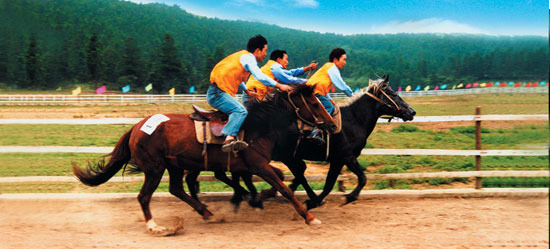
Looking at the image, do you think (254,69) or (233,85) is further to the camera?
(233,85)

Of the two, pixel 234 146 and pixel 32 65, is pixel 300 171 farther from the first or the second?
pixel 32 65

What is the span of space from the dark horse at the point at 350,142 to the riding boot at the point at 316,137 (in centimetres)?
21

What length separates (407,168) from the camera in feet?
28.3

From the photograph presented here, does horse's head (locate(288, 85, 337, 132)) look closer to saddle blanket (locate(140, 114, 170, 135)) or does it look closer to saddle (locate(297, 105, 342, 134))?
saddle (locate(297, 105, 342, 134))

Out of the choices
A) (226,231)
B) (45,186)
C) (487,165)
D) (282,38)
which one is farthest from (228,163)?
(282,38)

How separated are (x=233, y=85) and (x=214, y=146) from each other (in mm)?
883

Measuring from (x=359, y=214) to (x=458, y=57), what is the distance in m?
3.60

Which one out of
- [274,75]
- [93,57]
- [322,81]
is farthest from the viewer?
[93,57]

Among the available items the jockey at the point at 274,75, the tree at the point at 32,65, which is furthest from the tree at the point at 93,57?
the jockey at the point at 274,75

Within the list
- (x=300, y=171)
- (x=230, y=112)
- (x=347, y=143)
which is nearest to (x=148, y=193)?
(x=230, y=112)

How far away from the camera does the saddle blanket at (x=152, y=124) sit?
5117 mm

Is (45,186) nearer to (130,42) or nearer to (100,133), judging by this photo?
(100,133)

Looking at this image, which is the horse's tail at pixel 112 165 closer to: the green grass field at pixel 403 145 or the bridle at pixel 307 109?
the green grass field at pixel 403 145

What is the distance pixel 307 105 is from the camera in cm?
Result: 548
